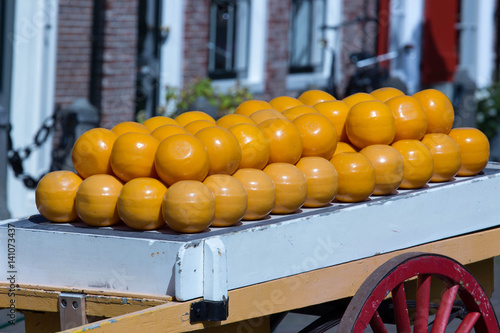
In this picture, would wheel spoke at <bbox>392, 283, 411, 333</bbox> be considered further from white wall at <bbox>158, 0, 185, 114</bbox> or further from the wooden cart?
white wall at <bbox>158, 0, 185, 114</bbox>

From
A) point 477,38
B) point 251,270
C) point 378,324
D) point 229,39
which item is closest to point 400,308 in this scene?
point 378,324

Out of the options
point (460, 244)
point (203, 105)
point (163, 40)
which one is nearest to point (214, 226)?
point (460, 244)

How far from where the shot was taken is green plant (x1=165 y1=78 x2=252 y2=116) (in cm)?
758

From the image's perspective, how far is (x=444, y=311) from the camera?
8.32 feet

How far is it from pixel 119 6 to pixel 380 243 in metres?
5.10

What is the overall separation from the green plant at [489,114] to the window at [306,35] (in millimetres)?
2465

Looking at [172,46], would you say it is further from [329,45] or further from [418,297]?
[418,297]

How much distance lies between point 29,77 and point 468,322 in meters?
4.70

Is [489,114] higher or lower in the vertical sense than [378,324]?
higher

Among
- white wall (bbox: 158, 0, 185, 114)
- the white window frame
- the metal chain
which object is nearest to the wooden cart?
the metal chain

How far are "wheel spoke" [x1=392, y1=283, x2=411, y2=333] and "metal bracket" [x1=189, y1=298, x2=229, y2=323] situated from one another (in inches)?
23.7

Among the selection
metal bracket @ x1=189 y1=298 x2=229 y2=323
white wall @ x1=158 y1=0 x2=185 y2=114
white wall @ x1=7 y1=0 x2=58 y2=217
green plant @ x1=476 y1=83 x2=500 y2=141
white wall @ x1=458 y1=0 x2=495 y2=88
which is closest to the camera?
metal bracket @ x1=189 y1=298 x2=229 y2=323

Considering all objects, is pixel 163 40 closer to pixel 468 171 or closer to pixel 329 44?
pixel 329 44

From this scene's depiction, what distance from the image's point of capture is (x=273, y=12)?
8.91 metres
